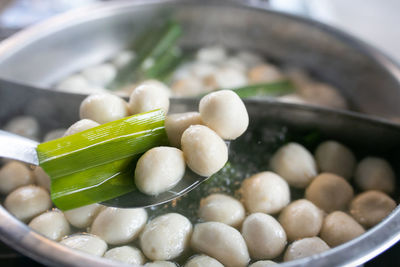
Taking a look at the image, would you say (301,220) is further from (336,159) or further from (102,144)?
(102,144)

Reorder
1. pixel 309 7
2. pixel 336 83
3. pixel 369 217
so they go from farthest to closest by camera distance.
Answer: pixel 309 7 < pixel 336 83 < pixel 369 217

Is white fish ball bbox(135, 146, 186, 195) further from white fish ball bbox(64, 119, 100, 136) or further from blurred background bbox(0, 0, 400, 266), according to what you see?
blurred background bbox(0, 0, 400, 266)

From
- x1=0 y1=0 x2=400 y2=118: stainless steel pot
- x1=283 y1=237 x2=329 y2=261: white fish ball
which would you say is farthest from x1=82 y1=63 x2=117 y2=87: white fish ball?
x1=283 y1=237 x2=329 y2=261: white fish ball

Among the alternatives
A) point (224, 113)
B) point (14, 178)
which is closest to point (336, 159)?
point (224, 113)

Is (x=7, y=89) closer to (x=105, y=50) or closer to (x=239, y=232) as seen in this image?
(x=105, y=50)

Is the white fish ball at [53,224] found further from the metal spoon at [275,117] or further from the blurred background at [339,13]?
the blurred background at [339,13]

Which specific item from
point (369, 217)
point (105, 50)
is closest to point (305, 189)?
point (369, 217)

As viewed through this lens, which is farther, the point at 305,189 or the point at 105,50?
the point at 105,50
